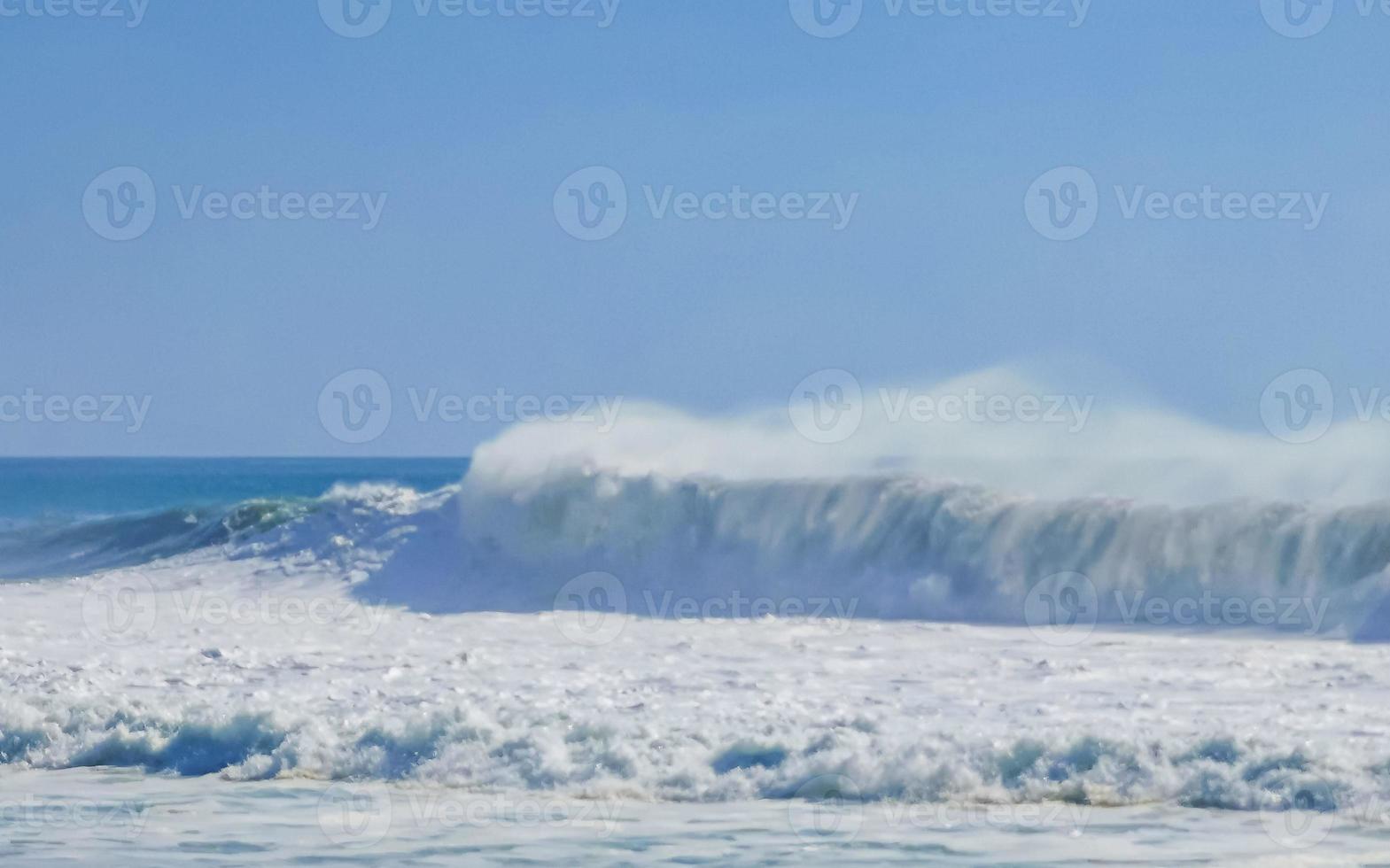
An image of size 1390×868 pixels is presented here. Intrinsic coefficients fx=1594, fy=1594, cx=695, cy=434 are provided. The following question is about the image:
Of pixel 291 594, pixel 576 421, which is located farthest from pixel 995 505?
pixel 291 594

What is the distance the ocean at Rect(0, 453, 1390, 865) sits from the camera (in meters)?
7.44

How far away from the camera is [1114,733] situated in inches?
332
